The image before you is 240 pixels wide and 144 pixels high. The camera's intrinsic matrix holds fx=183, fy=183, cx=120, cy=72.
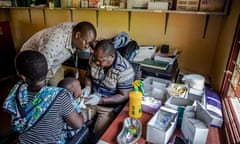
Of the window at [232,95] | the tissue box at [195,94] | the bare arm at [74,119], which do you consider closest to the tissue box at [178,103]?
the tissue box at [195,94]

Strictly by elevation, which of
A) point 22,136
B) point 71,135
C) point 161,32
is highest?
point 161,32

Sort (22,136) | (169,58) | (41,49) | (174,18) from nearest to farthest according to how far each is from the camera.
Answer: (22,136)
(41,49)
(169,58)
(174,18)

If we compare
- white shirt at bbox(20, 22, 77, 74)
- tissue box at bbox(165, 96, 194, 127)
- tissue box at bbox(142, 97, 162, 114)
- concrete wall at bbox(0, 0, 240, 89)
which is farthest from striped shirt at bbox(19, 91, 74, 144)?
concrete wall at bbox(0, 0, 240, 89)

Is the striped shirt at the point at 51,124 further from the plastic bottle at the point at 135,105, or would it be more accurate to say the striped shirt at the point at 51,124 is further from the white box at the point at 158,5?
the white box at the point at 158,5

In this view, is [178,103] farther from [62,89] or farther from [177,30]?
[177,30]

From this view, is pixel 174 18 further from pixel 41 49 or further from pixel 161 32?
pixel 41 49

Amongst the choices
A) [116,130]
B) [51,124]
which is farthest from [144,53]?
[51,124]

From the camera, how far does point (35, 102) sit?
902 mm

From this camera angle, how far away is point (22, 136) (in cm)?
101

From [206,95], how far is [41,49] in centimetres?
146

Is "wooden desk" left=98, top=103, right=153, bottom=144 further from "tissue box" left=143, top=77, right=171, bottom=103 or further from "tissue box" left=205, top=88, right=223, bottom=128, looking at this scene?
"tissue box" left=205, top=88, right=223, bottom=128

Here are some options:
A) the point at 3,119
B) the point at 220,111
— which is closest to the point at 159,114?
the point at 220,111

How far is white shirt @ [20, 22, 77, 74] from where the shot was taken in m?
1.68

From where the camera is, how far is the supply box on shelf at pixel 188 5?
1838 mm
